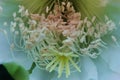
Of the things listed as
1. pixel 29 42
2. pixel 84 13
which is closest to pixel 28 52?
pixel 29 42

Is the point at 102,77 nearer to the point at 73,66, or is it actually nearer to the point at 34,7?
the point at 73,66

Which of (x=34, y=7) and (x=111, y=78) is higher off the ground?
(x=34, y=7)

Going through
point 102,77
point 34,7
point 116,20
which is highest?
point 34,7

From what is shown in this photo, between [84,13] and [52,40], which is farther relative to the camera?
[84,13]

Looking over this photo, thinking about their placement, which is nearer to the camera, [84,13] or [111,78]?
[111,78]

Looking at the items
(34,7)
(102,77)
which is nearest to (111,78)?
(102,77)

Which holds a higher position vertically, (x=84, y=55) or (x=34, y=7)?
(x=34, y=7)

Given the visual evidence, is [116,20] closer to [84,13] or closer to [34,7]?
[84,13]
